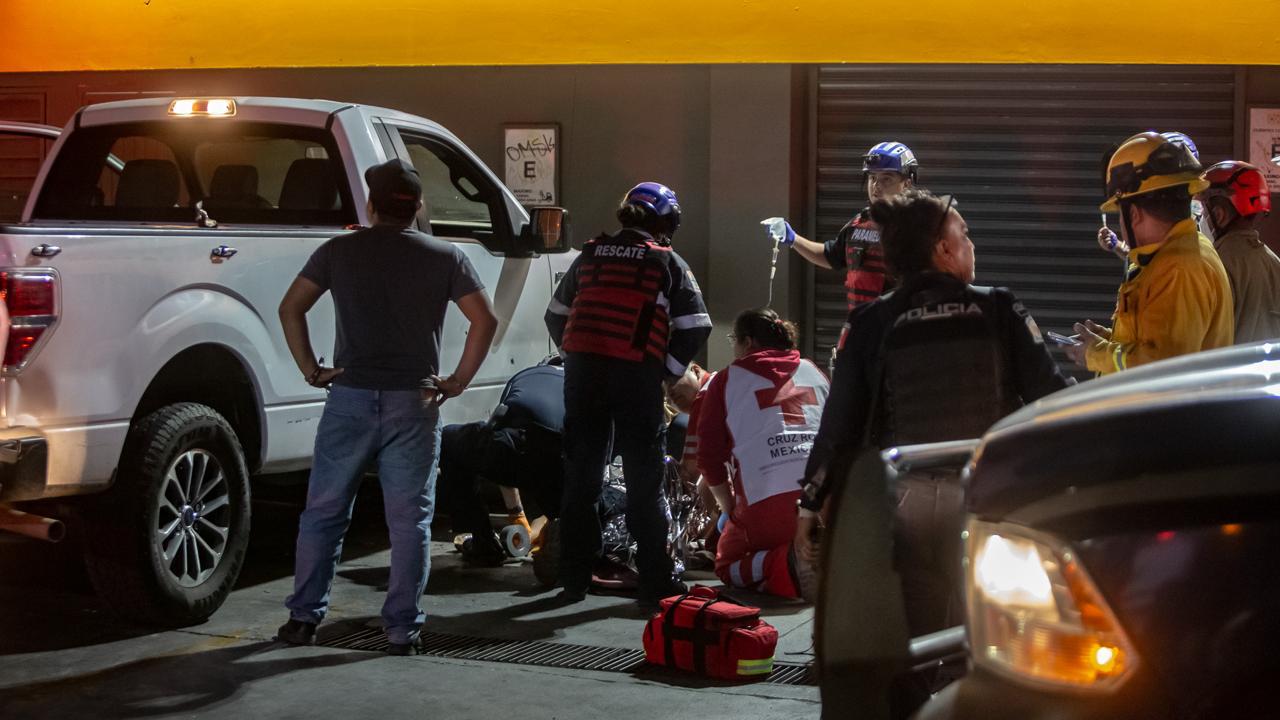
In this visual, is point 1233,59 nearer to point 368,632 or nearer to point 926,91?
point 926,91

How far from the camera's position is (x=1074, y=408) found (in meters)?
2.17

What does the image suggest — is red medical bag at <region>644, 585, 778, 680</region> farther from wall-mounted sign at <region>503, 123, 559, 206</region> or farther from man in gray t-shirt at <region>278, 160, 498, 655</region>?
wall-mounted sign at <region>503, 123, 559, 206</region>

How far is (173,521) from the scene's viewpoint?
636 centimetres

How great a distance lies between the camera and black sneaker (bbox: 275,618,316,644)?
20.0ft

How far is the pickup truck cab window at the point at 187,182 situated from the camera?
7609 mm

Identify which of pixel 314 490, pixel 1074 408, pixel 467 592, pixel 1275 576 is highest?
pixel 1074 408

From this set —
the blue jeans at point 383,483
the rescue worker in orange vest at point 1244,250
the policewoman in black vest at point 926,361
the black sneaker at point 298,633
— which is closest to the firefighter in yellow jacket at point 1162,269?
the policewoman in black vest at point 926,361

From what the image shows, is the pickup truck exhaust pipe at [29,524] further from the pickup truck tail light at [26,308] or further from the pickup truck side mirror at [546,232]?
the pickup truck side mirror at [546,232]

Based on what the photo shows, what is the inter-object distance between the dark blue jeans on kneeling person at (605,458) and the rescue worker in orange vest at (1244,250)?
7.93 feet

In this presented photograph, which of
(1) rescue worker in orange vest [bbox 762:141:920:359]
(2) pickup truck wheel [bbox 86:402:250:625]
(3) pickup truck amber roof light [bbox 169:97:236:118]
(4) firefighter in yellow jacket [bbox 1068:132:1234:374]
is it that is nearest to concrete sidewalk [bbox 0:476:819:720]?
(2) pickup truck wheel [bbox 86:402:250:625]

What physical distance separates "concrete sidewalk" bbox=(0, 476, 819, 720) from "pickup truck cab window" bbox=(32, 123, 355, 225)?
175 centimetres

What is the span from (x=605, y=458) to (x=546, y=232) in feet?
5.00

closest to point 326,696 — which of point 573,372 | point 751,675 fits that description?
point 751,675

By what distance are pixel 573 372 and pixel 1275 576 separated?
5385 millimetres
